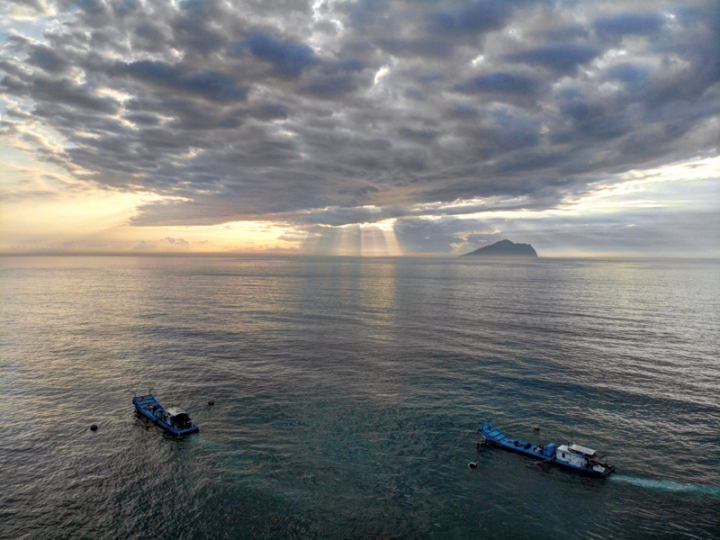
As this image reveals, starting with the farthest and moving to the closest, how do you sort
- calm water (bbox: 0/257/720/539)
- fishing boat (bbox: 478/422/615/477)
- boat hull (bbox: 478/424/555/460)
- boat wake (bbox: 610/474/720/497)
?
boat hull (bbox: 478/424/555/460) → fishing boat (bbox: 478/422/615/477) → boat wake (bbox: 610/474/720/497) → calm water (bbox: 0/257/720/539)

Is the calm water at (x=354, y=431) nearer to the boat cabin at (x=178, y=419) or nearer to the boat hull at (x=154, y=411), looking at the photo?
the boat hull at (x=154, y=411)

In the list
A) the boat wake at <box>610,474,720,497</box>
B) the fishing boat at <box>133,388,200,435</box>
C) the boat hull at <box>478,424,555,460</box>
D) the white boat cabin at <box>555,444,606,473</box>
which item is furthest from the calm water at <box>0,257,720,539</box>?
the white boat cabin at <box>555,444,606,473</box>

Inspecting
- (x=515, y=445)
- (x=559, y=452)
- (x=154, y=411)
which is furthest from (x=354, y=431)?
(x=154, y=411)

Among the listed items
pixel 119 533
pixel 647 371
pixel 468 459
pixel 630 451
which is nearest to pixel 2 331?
pixel 119 533

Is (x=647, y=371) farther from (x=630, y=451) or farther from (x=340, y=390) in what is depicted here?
(x=340, y=390)

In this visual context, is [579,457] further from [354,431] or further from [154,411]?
[154,411]

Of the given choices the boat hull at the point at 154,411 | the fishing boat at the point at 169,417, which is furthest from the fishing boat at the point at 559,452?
the boat hull at the point at 154,411

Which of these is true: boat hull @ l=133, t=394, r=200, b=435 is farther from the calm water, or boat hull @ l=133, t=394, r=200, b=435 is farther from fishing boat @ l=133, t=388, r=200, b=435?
the calm water
